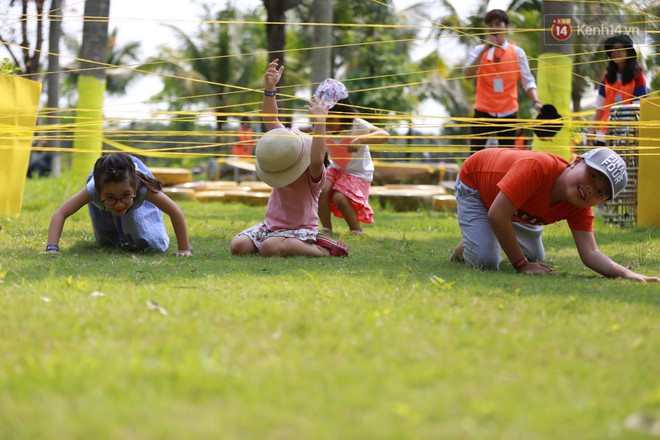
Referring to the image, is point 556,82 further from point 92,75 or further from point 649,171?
point 92,75

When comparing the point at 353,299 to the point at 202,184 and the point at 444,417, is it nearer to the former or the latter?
the point at 444,417

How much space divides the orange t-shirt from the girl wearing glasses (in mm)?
2005

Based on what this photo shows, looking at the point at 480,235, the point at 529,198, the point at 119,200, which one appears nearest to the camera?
the point at 529,198

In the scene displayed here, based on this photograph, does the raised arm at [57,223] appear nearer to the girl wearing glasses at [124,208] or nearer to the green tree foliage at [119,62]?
the girl wearing glasses at [124,208]

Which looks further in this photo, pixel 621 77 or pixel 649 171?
pixel 621 77

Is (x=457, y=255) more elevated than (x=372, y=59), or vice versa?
(x=372, y=59)

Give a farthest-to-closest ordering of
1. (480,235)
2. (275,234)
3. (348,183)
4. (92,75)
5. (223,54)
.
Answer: (223,54) < (92,75) < (348,183) < (275,234) < (480,235)

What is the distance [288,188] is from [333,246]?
0.51m

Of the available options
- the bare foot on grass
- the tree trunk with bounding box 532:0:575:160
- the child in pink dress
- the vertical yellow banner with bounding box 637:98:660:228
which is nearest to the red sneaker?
the bare foot on grass

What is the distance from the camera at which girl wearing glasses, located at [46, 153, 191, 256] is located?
16.9ft

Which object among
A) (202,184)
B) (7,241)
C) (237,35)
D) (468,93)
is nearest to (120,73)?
(237,35)

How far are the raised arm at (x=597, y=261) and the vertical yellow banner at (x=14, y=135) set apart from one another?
184 inches

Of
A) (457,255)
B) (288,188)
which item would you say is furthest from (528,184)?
(288,188)

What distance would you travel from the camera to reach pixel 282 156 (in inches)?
206
